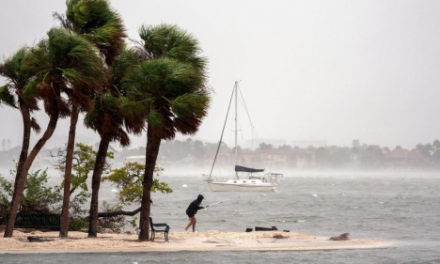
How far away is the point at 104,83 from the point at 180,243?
22.4ft

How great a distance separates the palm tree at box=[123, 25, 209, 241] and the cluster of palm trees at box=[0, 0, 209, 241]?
0.12 ft

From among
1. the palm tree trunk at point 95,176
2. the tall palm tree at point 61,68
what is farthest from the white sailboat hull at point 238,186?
the tall palm tree at point 61,68

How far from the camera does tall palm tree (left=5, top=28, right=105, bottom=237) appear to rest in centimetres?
2469

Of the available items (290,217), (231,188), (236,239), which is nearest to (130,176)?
(236,239)

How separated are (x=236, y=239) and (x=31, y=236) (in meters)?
8.25

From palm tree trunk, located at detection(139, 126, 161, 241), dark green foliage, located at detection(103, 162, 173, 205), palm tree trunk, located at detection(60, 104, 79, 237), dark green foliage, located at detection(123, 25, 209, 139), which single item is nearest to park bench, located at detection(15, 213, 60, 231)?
palm tree trunk, located at detection(60, 104, 79, 237)

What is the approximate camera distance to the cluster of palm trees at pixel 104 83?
25016 millimetres

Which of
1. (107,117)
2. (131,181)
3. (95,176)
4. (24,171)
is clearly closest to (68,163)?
(95,176)

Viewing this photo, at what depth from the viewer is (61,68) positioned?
25.1 meters

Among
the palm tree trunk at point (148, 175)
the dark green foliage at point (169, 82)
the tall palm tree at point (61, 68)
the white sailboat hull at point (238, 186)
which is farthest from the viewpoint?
the white sailboat hull at point (238, 186)

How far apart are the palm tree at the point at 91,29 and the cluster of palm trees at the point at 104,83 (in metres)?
0.04

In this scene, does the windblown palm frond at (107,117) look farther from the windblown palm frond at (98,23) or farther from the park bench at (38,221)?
the park bench at (38,221)

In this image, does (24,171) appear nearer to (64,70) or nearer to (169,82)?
(64,70)

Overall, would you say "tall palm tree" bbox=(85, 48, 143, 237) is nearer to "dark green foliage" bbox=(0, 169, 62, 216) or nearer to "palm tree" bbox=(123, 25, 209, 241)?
"palm tree" bbox=(123, 25, 209, 241)
